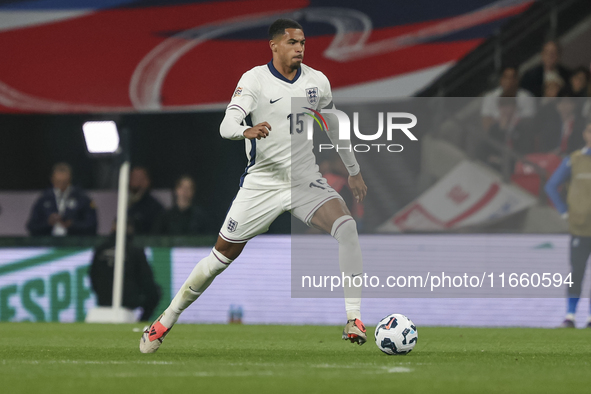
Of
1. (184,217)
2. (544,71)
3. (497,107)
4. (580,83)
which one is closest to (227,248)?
(184,217)

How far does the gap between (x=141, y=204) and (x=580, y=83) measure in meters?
6.14

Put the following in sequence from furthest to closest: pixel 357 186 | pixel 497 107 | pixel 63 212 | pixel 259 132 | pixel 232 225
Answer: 1. pixel 63 212
2. pixel 497 107
3. pixel 357 186
4. pixel 232 225
5. pixel 259 132

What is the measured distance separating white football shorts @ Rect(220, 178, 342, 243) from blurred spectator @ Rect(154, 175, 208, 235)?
6.03m

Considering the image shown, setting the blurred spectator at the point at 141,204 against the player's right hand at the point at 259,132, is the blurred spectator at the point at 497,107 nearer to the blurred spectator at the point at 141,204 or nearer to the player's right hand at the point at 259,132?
the blurred spectator at the point at 141,204

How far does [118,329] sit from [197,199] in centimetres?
375

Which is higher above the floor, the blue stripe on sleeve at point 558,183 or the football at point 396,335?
the blue stripe on sleeve at point 558,183

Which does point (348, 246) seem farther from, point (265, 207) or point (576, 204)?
point (576, 204)

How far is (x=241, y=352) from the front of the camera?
21.1 feet

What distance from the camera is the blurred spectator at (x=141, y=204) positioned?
12.7 metres

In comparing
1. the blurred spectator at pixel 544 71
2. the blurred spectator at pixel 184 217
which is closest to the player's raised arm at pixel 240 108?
the blurred spectator at pixel 184 217

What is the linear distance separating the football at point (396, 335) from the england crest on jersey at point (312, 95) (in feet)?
5.21

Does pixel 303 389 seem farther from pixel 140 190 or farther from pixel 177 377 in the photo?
pixel 140 190

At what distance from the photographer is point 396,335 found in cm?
596

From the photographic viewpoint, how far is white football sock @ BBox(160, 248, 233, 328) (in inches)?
243
